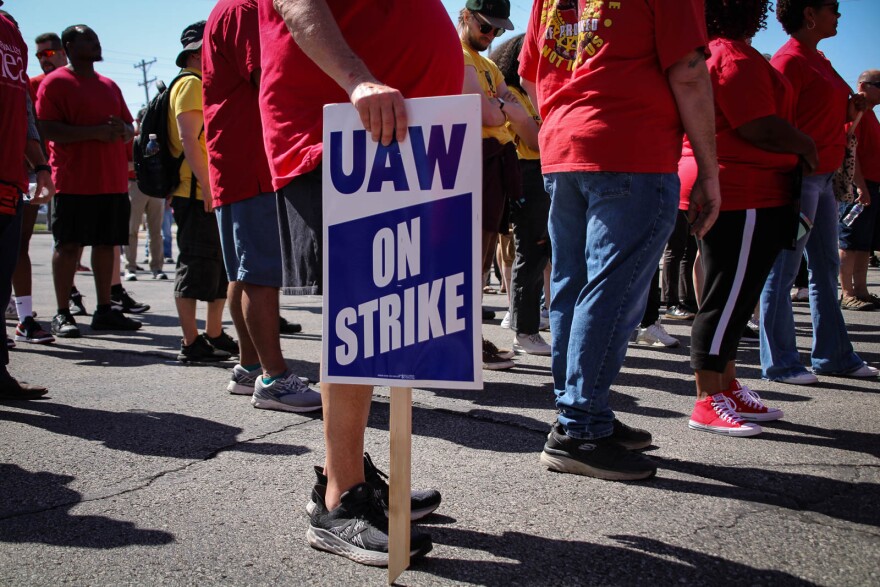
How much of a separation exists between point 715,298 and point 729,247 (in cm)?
22

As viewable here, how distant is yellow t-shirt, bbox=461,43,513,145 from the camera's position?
432cm

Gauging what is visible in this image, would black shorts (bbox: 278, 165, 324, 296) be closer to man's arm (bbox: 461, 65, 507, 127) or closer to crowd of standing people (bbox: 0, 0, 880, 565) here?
crowd of standing people (bbox: 0, 0, 880, 565)

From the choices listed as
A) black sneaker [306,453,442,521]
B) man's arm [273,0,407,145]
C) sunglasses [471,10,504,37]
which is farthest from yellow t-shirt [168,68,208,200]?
black sneaker [306,453,442,521]

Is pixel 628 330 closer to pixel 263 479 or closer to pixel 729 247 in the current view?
pixel 729 247

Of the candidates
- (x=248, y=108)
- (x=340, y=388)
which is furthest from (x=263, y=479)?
(x=248, y=108)

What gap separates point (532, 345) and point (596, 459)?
239 centimetres

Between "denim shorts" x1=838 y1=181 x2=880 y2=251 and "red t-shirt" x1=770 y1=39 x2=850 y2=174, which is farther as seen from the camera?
"denim shorts" x1=838 y1=181 x2=880 y2=251

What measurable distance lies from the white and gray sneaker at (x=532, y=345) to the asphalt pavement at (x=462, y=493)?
2.82ft

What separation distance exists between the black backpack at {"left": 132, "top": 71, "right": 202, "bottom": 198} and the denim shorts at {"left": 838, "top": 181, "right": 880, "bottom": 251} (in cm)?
592

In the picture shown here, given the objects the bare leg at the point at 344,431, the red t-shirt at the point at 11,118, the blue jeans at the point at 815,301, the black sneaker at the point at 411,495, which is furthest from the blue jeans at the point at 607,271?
the red t-shirt at the point at 11,118

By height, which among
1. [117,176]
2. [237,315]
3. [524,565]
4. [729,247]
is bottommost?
[524,565]

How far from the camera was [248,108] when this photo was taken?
3539 mm

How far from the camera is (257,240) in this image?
3.47 m

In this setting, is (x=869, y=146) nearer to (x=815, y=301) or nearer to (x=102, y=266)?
(x=815, y=301)
